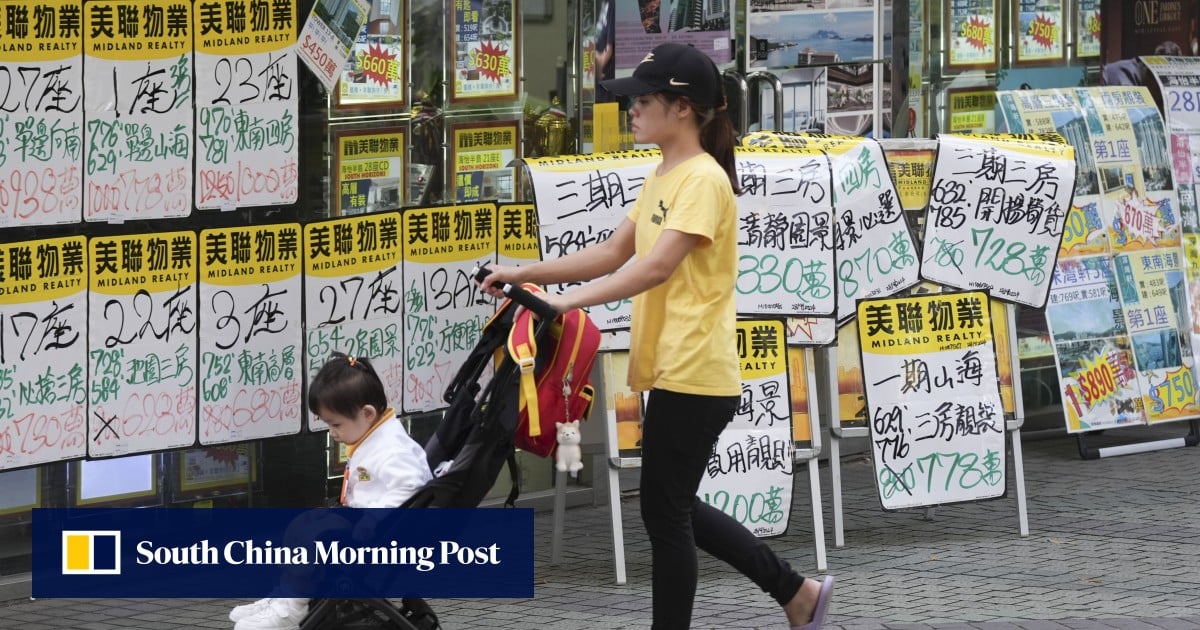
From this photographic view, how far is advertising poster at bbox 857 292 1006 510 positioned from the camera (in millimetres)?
7203

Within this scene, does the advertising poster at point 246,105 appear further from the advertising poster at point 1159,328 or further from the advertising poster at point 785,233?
the advertising poster at point 1159,328

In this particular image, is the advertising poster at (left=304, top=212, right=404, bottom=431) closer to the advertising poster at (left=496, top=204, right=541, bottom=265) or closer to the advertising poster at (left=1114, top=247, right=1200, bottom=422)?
the advertising poster at (left=496, top=204, right=541, bottom=265)

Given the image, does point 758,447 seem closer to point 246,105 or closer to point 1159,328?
point 246,105

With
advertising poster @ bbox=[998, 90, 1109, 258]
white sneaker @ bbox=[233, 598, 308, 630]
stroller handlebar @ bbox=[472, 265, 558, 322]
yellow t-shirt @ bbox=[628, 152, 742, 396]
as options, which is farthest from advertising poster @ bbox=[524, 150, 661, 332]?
advertising poster @ bbox=[998, 90, 1109, 258]

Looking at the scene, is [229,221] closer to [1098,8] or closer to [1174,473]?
[1174,473]

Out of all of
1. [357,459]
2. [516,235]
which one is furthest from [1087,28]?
[357,459]

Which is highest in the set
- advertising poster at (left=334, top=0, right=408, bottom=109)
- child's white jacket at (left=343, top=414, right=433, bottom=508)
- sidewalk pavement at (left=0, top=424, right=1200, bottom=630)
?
advertising poster at (left=334, top=0, right=408, bottom=109)

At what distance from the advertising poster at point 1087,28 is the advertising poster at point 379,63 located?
450cm

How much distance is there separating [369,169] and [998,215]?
2.55m

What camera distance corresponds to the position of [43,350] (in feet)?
20.5

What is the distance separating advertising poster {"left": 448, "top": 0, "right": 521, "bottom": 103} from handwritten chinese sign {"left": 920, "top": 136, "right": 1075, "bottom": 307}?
1816 mm

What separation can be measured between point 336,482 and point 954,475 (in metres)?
2.49

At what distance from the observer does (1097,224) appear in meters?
9.07

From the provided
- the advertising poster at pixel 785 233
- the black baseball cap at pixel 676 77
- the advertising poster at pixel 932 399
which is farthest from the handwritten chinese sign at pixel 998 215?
the black baseball cap at pixel 676 77
